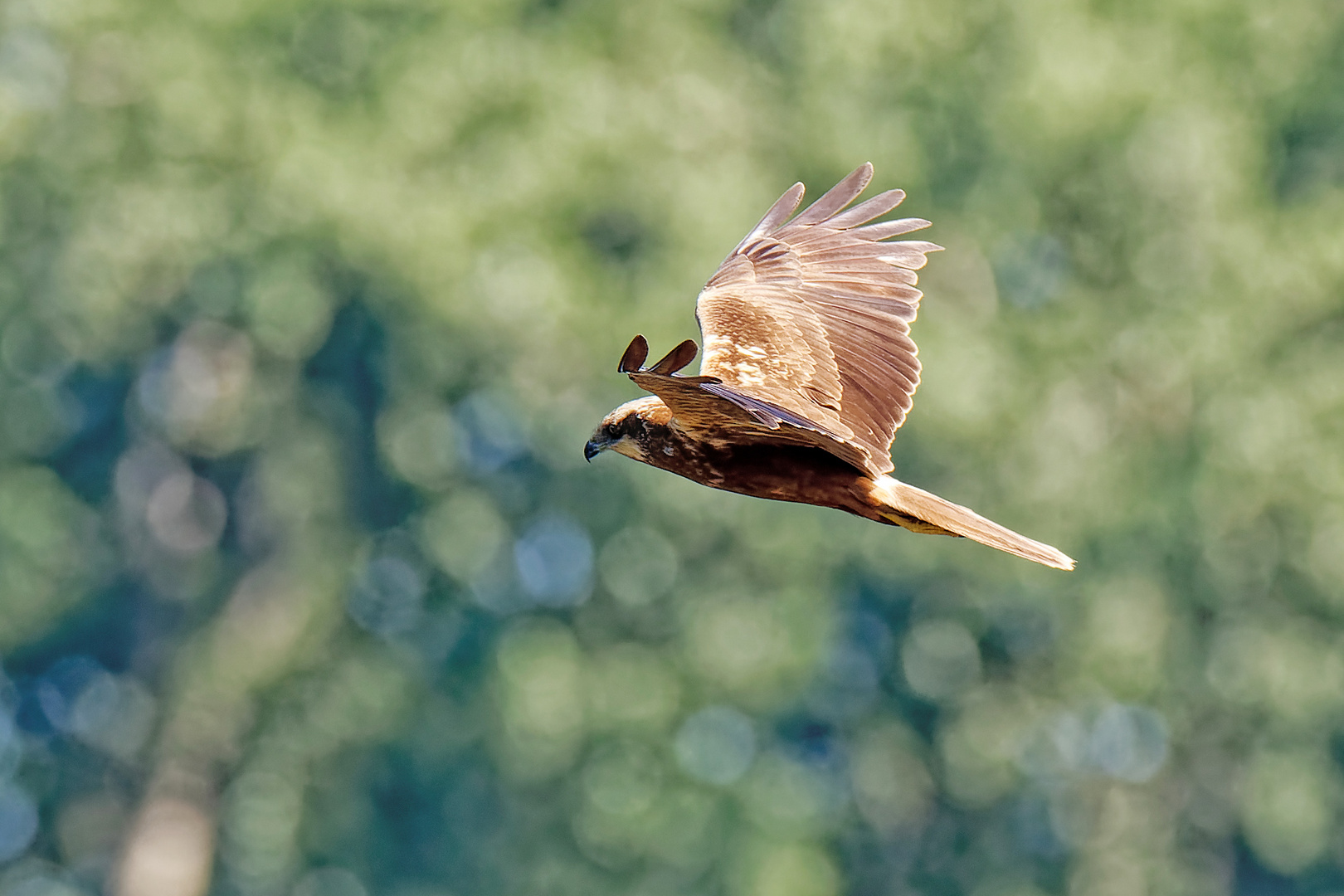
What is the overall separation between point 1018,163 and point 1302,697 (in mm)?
3907

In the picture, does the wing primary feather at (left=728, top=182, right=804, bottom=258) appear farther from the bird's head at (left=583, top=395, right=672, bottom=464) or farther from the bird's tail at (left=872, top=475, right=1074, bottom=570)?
the bird's tail at (left=872, top=475, right=1074, bottom=570)

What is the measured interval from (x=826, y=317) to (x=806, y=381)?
51cm

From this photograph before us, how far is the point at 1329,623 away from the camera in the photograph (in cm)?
1205

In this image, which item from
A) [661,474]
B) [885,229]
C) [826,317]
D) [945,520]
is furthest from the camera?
[661,474]

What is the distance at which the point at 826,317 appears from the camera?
5551mm

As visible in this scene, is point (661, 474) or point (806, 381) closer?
point (806, 381)

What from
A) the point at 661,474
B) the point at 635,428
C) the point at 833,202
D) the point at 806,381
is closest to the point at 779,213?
the point at 833,202

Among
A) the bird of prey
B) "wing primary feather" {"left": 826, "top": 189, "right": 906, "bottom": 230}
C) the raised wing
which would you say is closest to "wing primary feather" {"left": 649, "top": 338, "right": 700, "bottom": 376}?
the bird of prey

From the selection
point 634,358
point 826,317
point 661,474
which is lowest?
point 634,358

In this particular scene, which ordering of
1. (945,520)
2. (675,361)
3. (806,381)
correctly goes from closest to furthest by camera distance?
(675,361), (945,520), (806,381)

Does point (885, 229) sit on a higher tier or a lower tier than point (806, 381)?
higher

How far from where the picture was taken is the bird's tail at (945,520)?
15.0 ft

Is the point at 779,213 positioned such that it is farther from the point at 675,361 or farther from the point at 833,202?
the point at 675,361

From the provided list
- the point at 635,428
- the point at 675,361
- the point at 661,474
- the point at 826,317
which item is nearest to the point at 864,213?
the point at 826,317
